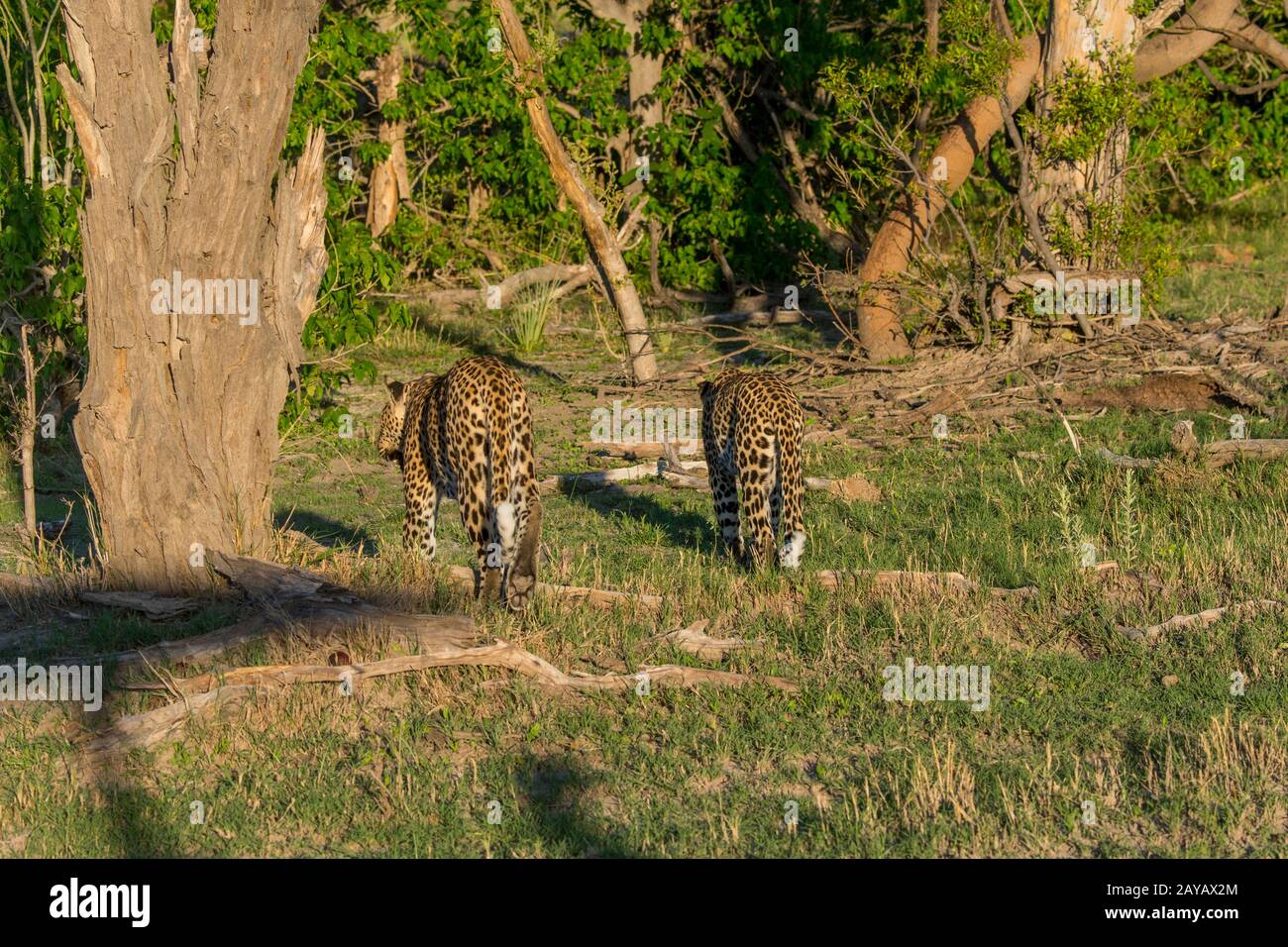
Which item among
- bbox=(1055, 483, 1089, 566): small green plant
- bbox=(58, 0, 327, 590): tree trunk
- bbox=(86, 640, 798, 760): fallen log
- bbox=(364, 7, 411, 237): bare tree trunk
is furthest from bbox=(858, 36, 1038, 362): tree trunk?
bbox=(86, 640, 798, 760): fallen log

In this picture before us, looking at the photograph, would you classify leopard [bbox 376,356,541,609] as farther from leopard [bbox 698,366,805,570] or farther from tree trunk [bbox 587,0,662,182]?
tree trunk [bbox 587,0,662,182]

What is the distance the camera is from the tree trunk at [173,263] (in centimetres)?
925

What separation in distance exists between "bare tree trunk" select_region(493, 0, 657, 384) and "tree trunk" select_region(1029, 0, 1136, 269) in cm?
418

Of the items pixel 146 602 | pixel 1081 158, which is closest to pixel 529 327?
pixel 1081 158

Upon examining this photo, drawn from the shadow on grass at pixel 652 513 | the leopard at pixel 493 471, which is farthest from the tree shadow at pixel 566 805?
the shadow on grass at pixel 652 513

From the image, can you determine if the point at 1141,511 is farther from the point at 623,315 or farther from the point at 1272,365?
the point at 623,315

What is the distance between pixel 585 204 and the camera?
15.6 meters

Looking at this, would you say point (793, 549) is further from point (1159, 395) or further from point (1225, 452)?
point (1159, 395)

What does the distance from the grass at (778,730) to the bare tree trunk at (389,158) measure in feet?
32.5

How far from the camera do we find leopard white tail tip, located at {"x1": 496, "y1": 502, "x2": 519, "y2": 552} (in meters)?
9.38

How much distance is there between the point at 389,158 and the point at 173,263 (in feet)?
33.7

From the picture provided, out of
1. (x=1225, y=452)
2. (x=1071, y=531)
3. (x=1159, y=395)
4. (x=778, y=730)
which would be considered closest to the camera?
(x=778, y=730)

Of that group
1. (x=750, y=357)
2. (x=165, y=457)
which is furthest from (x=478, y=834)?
(x=750, y=357)

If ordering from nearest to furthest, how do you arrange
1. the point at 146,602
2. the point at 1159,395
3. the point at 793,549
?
1. the point at 146,602
2. the point at 793,549
3. the point at 1159,395
